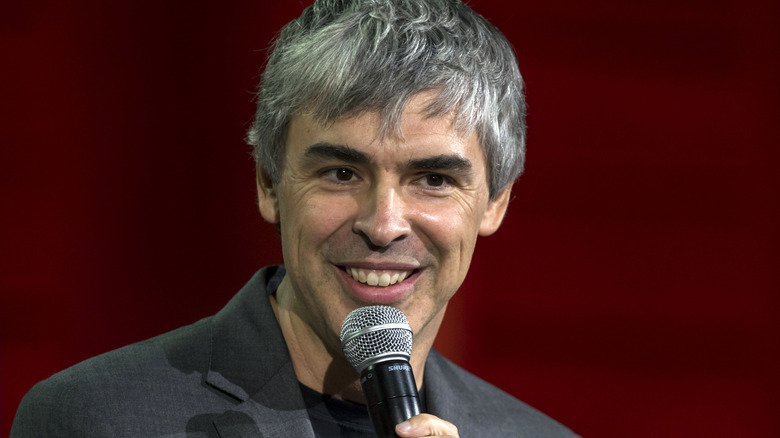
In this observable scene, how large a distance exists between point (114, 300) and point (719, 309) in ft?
7.44

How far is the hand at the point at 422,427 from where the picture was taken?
139 cm

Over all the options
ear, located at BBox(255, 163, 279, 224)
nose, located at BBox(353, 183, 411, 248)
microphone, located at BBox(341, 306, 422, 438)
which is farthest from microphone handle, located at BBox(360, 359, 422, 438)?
ear, located at BBox(255, 163, 279, 224)

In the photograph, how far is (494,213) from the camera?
93.1 inches

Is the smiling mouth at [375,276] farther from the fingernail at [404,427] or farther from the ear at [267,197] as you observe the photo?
the fingernail at [404,427]

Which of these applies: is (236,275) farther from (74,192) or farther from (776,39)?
(776,39)

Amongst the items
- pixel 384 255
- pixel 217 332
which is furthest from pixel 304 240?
pixel 217 332

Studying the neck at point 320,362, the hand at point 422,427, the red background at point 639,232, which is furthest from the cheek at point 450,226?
the red background at point 639,232

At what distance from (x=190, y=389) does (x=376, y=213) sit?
22.8 inches

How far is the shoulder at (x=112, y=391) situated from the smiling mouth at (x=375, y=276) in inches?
16.5

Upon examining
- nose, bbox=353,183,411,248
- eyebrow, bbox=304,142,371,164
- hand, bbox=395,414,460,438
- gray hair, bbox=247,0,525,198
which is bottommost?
hand, bbox=395,414,460,438

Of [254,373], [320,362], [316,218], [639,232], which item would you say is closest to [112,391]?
[254,373]

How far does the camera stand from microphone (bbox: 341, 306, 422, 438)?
1458 mm

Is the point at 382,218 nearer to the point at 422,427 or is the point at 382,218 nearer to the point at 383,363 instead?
the point at 383,363

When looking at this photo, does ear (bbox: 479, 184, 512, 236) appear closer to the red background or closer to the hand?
the hand
